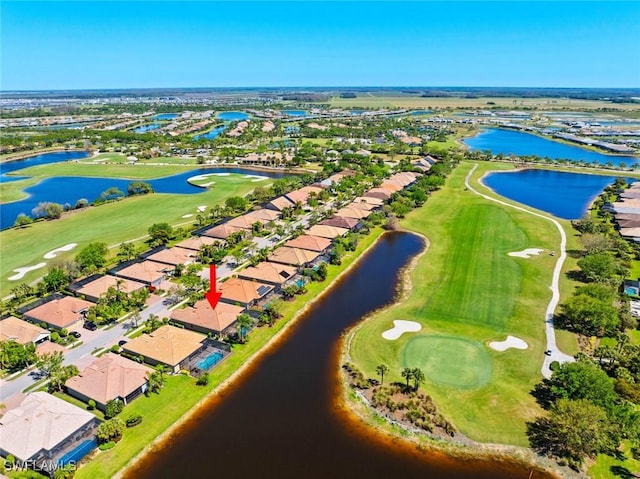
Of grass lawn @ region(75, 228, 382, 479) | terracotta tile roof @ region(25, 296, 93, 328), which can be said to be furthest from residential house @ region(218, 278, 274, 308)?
terracotta tile roof @ region(25, 296, 93, 328)

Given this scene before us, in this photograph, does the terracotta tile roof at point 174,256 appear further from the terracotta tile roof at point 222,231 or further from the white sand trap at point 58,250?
the white sand trap at point 58,250

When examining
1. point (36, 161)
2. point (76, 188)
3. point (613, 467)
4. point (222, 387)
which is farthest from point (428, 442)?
point (36, 161)

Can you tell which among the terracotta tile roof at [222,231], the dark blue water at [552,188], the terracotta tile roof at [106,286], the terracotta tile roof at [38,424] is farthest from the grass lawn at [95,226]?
the dark blue water at [552,188]

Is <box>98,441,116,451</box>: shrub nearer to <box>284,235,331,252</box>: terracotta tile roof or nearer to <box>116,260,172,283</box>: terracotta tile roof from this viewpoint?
<box>116,260,172,283</box>: terracotta tile roof

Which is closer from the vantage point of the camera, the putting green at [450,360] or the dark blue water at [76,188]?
the putting green at [450,360]

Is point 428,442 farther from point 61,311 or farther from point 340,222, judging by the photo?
point 340,222

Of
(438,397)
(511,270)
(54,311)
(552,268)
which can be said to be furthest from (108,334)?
(552,268)
